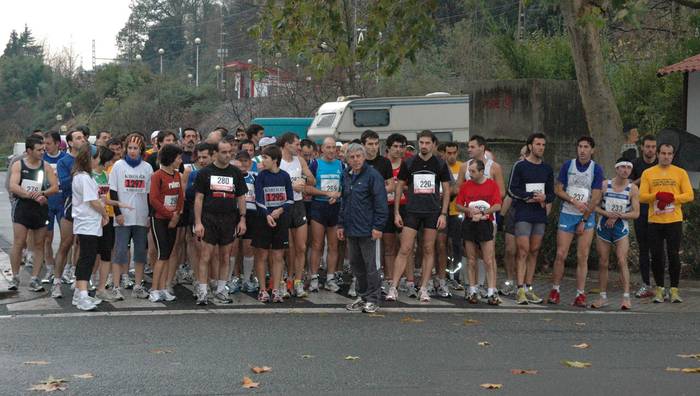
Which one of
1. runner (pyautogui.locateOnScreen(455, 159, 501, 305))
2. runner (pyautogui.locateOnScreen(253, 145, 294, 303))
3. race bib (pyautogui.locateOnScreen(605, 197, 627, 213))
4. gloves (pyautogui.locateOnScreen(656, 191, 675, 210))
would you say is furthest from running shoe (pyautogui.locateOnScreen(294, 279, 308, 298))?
gloves (pyautogui.locateOnScreen(656, 191, 675, 210))

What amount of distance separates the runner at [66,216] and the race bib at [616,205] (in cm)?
621

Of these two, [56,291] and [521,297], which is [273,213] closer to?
[56,291]

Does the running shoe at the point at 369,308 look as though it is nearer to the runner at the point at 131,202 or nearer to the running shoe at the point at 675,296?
the runner at the point at 131,202

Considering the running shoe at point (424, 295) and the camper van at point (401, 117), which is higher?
the camper van at point (401, 117)

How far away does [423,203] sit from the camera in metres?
13.5

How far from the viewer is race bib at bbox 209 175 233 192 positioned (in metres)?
12.9

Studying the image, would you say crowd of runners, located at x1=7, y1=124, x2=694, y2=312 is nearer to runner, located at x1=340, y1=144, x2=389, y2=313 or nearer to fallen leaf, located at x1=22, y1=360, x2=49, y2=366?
runner, located at x1=340, y1=144, x2=389, y2=313

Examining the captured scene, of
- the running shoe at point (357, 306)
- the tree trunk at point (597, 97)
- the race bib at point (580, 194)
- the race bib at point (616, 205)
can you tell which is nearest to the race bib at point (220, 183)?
the running shoe at point (357, 306)

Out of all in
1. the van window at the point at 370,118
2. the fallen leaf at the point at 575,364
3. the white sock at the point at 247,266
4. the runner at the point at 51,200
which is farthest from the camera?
the van window at the point at 370,118

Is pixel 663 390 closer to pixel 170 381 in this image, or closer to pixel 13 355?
pixel 170 381

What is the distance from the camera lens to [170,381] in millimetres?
8414

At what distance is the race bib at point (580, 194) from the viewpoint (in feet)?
44.0

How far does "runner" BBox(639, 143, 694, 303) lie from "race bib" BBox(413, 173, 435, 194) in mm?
2503

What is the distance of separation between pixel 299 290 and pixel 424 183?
1960 millimetres
